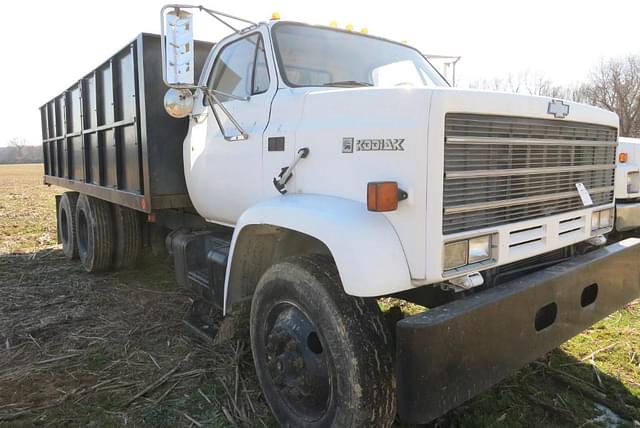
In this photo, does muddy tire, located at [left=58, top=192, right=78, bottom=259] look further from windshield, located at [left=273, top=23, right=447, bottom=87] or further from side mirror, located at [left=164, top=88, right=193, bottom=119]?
windshield, located at [left=273, top=23, right=447, bottom=87]

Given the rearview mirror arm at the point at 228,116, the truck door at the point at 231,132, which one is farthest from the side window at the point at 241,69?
the rearview mirror arm at the point at 228,116

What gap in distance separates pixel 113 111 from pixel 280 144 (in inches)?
116

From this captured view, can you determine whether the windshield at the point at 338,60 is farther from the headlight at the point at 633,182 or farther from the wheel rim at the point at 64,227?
the wheel rim at the point at 64,227

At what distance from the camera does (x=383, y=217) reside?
248 cm

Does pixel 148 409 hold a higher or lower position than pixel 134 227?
lower

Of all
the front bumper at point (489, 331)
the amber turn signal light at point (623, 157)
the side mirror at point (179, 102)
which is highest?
the side mirror at point (179, 102)

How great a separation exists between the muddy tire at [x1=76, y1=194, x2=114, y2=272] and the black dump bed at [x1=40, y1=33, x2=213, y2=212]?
25 cm

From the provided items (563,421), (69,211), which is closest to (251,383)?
(563,421)

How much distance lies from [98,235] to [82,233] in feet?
3.07

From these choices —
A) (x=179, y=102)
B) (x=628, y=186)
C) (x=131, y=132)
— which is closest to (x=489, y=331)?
(x=179, y=102)

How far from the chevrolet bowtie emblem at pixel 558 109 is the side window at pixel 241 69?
5.85 ft

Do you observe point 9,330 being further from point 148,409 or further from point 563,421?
point 563,421

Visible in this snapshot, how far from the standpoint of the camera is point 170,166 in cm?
466

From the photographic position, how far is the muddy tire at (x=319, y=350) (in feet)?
7.96
